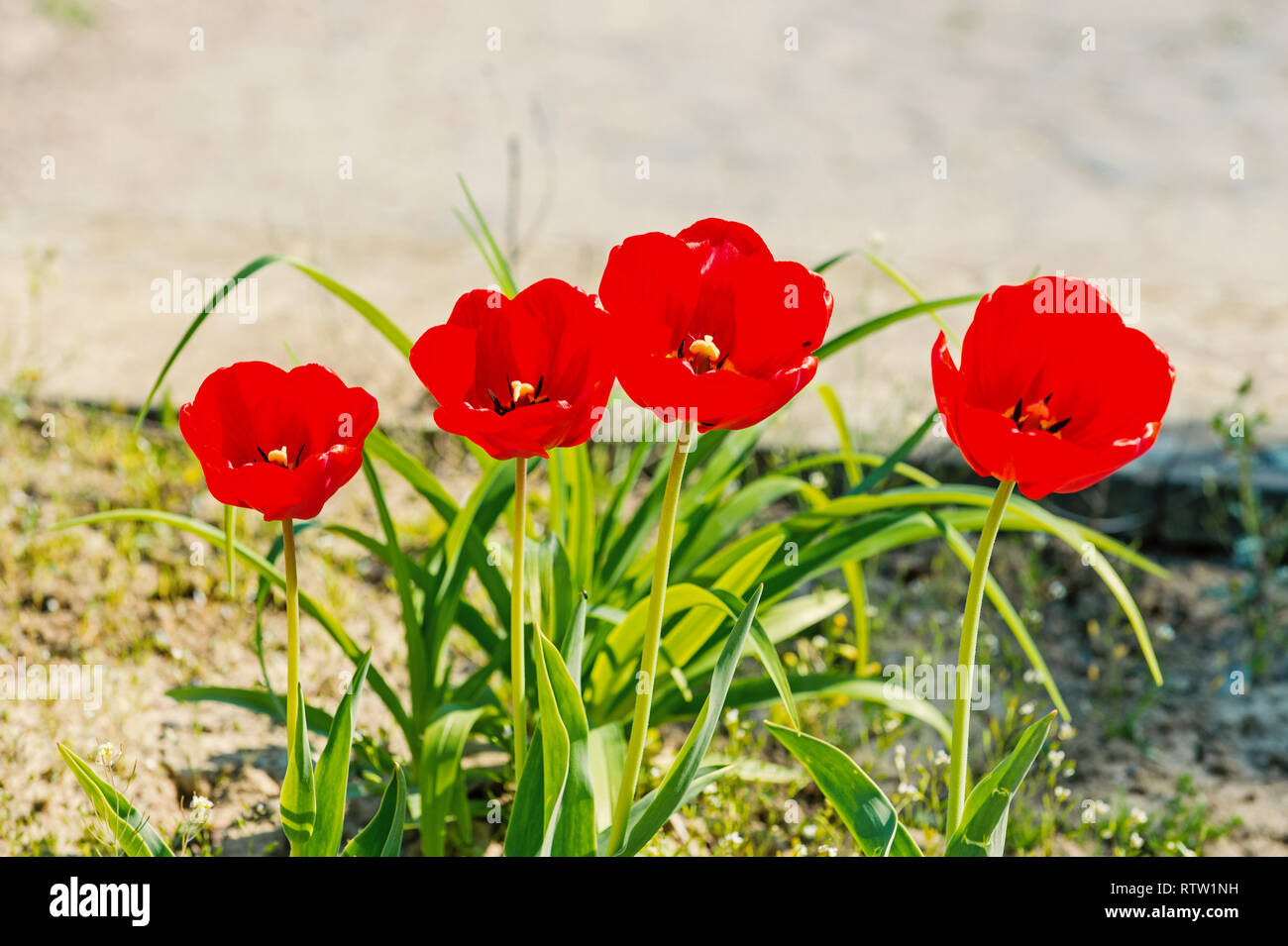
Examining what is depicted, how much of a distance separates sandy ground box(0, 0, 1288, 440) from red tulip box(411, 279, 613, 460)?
200cm

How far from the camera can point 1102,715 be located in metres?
2.53

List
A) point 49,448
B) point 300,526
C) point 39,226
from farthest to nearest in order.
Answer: point 39,226
point 49,448
point 300,526

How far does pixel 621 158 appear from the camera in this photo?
5.47 meters

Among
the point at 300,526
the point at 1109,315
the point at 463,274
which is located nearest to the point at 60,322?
the point at 463,274

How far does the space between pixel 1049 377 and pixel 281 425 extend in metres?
0.76

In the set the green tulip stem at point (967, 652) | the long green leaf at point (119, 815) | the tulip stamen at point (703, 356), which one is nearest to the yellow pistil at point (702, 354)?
the tulip stamen at point (703, 356)

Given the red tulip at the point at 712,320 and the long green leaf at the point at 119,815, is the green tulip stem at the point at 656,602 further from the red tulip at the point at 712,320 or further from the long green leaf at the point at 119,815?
the long green leaf at the point at 119,815

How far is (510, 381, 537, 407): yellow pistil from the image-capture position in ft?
4.01

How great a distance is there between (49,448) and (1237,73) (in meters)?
5.71

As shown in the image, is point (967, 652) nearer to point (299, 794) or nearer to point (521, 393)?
point (521, 393)

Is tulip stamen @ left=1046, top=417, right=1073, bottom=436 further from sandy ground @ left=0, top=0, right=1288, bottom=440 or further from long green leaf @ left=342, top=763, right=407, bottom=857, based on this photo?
sandy ground @ left=0, top=0, right=1288, bottom=440

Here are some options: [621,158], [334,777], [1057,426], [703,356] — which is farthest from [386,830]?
[621,158]

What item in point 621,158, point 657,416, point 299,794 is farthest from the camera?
point 621,158
